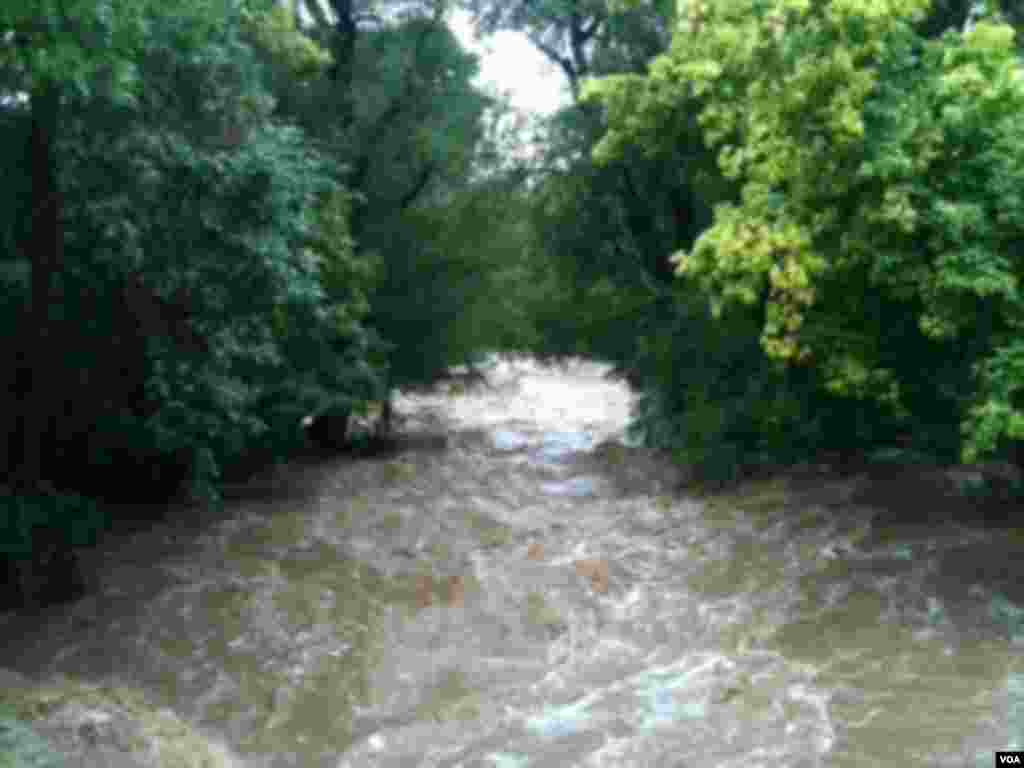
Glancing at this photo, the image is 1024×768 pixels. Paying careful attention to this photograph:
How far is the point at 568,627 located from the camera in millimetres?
11453

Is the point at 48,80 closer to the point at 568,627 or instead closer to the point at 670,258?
the point at 568,627

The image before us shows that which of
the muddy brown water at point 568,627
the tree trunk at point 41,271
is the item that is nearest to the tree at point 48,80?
the tree trunk at point 41,271

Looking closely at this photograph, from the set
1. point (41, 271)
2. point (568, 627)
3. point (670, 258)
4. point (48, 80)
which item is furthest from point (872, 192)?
point (41, 271)

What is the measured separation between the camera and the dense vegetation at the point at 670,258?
10445mm

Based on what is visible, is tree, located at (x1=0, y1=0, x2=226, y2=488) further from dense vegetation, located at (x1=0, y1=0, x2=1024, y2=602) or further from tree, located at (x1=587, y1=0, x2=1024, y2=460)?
tree, located at (x1=587, y1=0, x2=1024, y2=460)

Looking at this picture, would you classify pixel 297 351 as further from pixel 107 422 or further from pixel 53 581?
pixel 53 581

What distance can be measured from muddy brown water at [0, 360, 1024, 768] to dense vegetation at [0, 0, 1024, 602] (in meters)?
0.94

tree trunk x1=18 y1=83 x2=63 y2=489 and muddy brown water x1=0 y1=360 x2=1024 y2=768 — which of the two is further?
tree trunk x1=18 y1=83 x2=63 y2=489

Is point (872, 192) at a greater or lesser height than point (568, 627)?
greater

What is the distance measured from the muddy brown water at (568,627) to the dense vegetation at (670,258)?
0.94 m

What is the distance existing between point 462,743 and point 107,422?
6.37m

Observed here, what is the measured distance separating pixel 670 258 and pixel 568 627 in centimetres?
415

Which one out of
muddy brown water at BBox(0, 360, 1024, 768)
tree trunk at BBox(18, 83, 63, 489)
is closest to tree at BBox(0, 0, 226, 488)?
tree trunk at BBox(18, 83, 63, 489)

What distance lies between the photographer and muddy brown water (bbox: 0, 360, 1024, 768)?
339 inches
